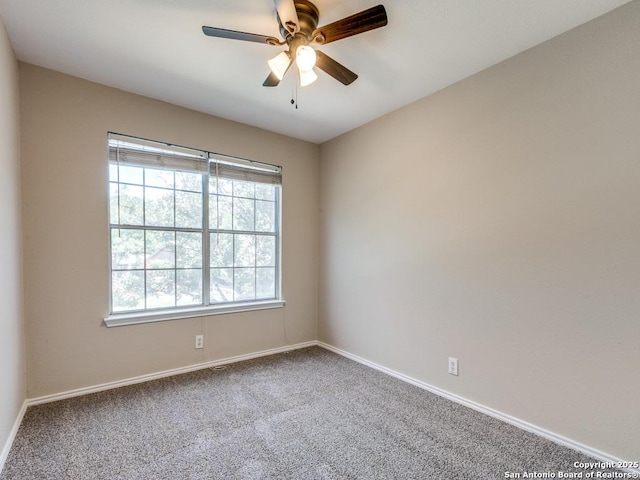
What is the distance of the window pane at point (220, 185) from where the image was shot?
3.11 metres

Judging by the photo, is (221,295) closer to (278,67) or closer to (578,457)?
(278,67)

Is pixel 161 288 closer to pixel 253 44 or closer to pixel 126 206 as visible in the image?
pixel 126 206

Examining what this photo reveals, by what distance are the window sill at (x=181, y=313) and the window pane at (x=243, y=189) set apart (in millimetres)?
1176

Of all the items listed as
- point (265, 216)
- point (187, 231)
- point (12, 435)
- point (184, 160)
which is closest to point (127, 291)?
point (187, 231)

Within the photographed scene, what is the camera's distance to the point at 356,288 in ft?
10.9

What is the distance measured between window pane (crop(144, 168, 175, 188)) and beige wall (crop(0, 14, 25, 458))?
84cm

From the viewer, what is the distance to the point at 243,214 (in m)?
3.37

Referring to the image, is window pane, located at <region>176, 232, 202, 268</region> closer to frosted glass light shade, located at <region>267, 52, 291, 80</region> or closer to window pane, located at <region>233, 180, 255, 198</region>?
window pane, located at <region>233, 180, 255, 198</region>

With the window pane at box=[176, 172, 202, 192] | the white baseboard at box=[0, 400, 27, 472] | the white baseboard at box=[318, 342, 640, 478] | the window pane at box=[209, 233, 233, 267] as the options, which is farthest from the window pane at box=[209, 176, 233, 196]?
the white baseboard at box=[318, 342, 640, 478]

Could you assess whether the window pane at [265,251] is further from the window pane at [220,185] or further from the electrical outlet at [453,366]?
the electrical outlet at [453,366]

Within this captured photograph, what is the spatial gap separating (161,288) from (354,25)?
8.51ft

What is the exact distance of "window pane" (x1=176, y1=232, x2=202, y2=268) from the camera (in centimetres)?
295

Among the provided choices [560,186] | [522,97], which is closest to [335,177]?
[522,97]

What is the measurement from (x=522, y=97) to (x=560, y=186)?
66 cm
